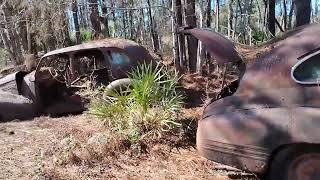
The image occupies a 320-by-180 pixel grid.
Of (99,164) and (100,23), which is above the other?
(100,23)

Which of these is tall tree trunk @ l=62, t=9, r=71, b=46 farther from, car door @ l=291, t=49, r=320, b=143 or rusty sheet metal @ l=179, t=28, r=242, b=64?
car door @ l=291, t=49, r=320, b=143

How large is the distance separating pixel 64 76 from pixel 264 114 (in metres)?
6.35

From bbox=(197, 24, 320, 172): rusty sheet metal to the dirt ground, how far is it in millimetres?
899

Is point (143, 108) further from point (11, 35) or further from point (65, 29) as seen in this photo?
point (11, 35)

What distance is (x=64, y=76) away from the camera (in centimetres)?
969

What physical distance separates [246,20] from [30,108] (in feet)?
57.9

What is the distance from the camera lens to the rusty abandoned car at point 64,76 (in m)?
9.17

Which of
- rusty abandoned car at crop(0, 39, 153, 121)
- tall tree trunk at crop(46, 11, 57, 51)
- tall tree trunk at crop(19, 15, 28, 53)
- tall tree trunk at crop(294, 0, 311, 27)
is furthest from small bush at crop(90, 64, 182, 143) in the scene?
tall tree trunk at crop(19, 15, 28, 53)

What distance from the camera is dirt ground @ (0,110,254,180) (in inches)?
212

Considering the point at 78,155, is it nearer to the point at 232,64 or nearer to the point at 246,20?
the point at 232,64

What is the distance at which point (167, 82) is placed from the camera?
293 inches

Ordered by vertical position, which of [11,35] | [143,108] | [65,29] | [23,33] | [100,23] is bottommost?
[11,35]

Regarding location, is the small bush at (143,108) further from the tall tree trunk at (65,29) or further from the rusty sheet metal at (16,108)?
the tall tree trunk at (65,29)

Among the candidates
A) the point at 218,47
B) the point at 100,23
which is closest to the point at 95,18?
the point at 100,23
